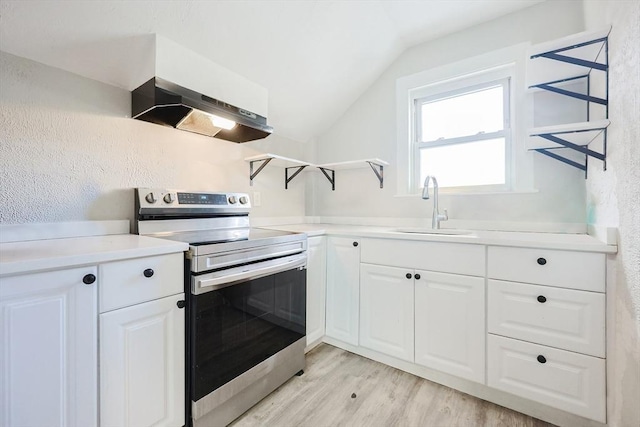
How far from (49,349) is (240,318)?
2.20 ft

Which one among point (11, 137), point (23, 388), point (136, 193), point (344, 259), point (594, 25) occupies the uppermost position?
point (594, 25)

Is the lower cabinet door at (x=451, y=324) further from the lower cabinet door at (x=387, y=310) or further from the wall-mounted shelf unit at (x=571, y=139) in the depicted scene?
the wall-mounted shelf unit at (x=571, y=139)

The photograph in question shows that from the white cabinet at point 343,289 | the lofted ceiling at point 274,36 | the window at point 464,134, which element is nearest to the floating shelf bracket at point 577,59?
the window at point 464,134

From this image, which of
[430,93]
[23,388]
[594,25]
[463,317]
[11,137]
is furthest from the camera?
[430,93]

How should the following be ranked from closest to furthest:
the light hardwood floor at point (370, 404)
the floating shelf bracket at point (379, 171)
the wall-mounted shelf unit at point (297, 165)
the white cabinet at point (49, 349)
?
1. the white cabinet at point (49, 349)
2. the light hardwood floor at point (370, 404)
3. the wall-mounted shelf unit at point (297, 165)
4. the floating shelf bracket at point (379, 171)

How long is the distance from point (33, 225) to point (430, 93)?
8.48ft

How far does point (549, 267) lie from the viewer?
130 cm

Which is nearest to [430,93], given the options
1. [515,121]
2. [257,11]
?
[515,121]

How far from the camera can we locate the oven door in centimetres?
121

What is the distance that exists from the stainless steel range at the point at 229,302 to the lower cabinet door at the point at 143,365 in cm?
5

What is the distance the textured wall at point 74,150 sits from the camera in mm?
1204

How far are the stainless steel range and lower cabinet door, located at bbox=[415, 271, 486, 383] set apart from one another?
2.33ft

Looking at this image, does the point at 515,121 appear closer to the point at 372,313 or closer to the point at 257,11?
the point at 372,313

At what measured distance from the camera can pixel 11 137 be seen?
1197 millimetres
